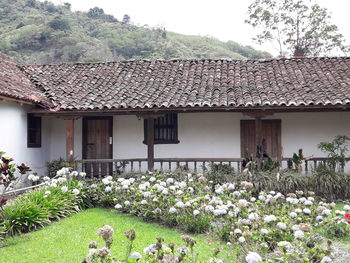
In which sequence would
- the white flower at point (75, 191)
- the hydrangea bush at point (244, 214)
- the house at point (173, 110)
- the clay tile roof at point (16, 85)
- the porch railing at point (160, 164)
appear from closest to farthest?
the hydrangea bush at point (244, 214) < the white flower at point (75, 191) < the clay tile roof at point (16, 85) < the house at point (173, 110) < the porch railing at point (160, 164)

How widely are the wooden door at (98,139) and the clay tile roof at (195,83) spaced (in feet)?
4.65

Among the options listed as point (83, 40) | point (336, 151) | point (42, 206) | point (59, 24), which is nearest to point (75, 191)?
point (42, 206)

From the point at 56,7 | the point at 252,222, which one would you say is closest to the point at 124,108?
the point at 252,222

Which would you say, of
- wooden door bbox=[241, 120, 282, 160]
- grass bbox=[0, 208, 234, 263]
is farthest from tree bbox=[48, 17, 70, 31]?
grass bbox=[0, 208, 234, 263]

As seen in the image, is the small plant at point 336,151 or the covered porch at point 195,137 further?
the covered porch at point 195,137

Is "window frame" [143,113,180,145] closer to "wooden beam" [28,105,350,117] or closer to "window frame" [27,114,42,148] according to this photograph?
"wooden beam" [28,105,350,117]

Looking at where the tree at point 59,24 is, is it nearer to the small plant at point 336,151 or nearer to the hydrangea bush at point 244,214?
the hydrangea bush at point 244,214

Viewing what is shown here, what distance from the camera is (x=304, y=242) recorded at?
4.64 metres

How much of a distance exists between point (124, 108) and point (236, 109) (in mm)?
3345

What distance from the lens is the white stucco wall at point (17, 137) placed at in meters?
11.4

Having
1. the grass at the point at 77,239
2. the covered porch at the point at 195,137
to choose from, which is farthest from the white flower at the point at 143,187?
the covered porch at the point at 195,137

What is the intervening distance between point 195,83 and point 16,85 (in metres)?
5.82

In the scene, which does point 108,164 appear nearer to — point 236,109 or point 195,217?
point 236,109

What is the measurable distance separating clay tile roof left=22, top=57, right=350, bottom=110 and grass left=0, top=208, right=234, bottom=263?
4.35 metres
